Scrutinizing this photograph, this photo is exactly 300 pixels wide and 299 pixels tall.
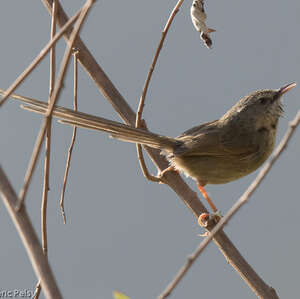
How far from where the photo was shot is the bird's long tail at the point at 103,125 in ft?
8.88

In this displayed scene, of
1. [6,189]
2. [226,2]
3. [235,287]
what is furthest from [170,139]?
[226,2]

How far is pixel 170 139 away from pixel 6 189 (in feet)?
9.35

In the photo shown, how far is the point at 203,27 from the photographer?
9.97 feet

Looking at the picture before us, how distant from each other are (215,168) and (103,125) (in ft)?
5.86

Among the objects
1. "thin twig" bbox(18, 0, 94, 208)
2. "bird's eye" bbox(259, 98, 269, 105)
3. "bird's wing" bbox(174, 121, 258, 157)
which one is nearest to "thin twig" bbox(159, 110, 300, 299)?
"thin twig" bbox(18, 0, 94, 208)

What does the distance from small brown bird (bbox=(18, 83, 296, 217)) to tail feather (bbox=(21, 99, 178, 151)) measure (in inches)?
17.3

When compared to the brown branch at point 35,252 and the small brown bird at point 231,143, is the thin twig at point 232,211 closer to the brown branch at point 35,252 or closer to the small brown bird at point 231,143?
the brown branch at point 35,252

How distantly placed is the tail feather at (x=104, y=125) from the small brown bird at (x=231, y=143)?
44 centimetres

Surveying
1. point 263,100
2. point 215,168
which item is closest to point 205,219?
point 215,168

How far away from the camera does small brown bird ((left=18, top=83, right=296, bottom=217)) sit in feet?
15.3

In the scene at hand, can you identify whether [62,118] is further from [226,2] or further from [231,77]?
[226,2]

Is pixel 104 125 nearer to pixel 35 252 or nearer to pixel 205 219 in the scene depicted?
pixel 205 219

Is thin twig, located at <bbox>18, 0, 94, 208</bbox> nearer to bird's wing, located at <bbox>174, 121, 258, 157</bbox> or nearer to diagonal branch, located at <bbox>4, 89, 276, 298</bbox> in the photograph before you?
diagonal branch, located at <bbox>4, 89, 276, 298</bbox>

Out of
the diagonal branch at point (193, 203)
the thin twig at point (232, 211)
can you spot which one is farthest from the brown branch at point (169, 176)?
the thin twig at point (232, 211)
